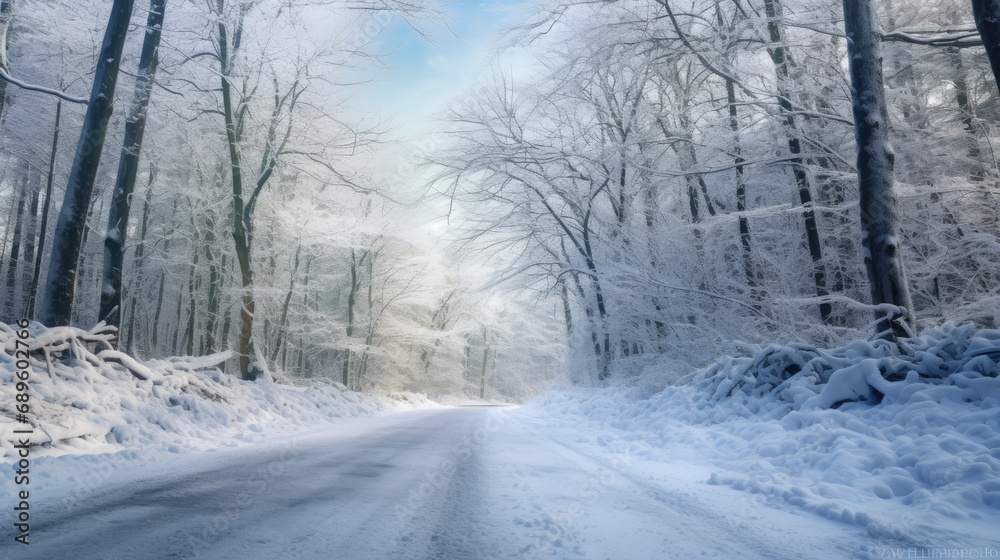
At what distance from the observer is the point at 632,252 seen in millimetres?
12688

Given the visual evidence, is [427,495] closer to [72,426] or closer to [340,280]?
[72,426]

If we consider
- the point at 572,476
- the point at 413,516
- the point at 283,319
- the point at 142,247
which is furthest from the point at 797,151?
the point at 142,247

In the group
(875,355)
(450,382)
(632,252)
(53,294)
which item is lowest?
(450,382)

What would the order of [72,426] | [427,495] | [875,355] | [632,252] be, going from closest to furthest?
[427,495], [72,426], [875,355], [632,252]

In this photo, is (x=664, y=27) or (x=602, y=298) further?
(x=602, y=298)

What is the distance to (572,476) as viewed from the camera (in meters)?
4.43

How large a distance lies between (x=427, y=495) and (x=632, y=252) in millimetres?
10275

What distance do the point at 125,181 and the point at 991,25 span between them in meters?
13.1

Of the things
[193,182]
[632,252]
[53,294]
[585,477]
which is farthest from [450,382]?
[585,477]

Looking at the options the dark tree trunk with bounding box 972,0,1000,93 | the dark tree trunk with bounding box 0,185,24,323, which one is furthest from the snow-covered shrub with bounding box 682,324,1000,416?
the dark tree trunk with bounding box 0,185,24,323

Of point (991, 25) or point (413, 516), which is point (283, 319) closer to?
point (413, 516)

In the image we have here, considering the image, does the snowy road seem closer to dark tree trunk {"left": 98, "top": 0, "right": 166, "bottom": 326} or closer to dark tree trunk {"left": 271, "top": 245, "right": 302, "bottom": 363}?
dark tree trunk {"left": 98, "top": 0, "right": 166, "bottom": 326}

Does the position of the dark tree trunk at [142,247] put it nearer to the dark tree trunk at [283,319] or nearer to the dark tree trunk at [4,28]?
the dark tree trunk at [283,319]

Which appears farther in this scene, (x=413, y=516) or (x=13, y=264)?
(x=13, y=264)
